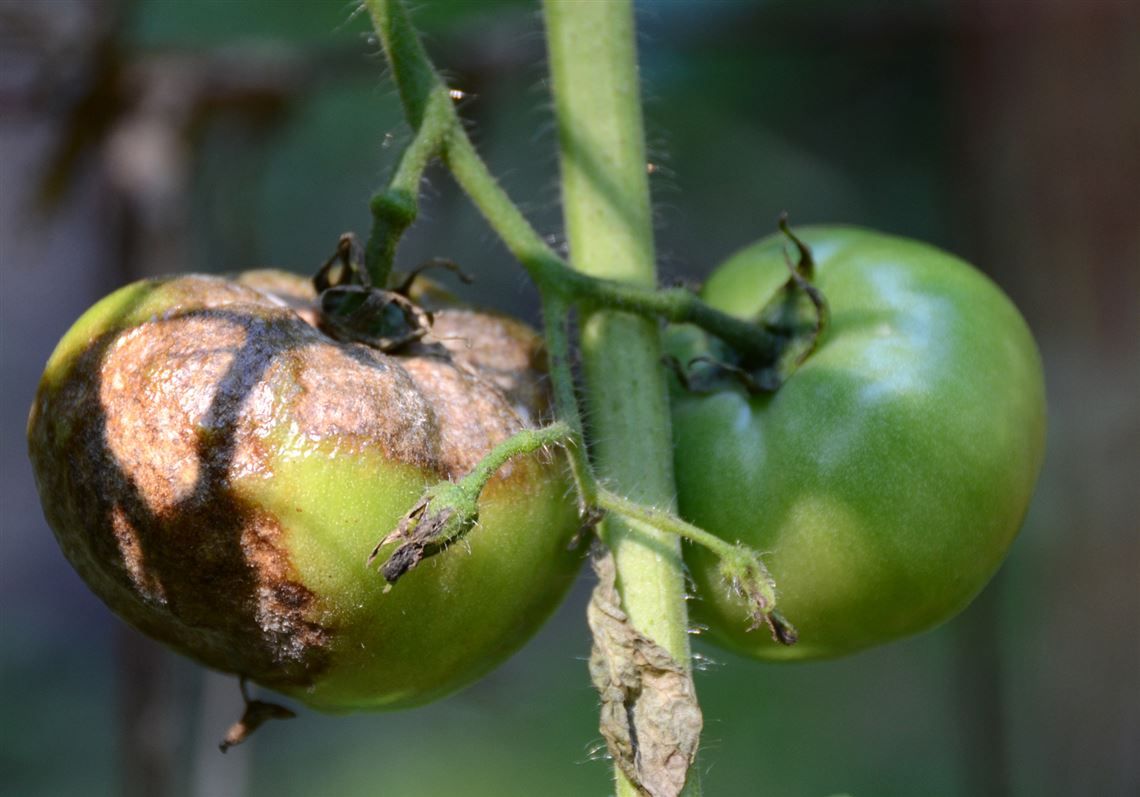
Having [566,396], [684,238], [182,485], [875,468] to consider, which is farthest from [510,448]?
[684,238]

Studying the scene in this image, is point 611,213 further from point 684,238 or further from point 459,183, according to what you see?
point 684,238

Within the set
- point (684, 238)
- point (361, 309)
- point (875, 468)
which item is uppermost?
point (684, 238)

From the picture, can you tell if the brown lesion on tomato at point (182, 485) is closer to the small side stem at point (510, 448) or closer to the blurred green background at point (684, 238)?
the small side stem at point (510, 448)

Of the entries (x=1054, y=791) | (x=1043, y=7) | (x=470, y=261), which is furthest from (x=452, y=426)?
(x=470, y=261)

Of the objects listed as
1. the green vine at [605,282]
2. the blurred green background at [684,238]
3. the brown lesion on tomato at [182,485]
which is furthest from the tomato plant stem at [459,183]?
the blurred green background at [684,238]

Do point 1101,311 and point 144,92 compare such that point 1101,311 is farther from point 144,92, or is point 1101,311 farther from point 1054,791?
point 144,92

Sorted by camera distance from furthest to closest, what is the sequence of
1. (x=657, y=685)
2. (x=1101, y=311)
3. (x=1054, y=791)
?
1. (x=1101, y=311)
2. (x=1054, y=791)
3. (x=657, y=685)
